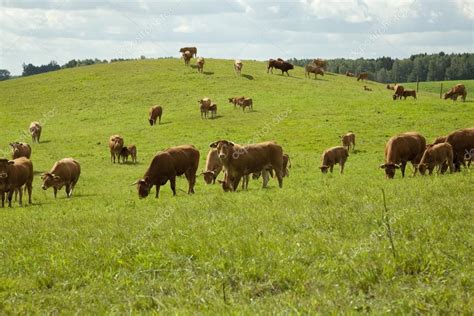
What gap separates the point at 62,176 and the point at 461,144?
16.7 meters

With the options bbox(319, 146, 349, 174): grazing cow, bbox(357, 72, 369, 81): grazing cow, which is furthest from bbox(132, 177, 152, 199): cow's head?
bbox(357, 72, 369, 81): grazing cow

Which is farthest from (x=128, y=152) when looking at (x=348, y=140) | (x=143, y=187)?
(x=143, y=187)

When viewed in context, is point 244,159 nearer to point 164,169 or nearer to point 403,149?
point 164,169

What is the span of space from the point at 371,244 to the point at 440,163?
14.8 meters

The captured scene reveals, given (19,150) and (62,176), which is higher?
(62,176)

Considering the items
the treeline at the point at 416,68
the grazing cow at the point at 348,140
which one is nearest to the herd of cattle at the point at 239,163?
the grazing cow at the point at 348,140

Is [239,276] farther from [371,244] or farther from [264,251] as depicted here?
[371,244]

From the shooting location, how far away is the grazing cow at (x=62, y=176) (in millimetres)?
24422

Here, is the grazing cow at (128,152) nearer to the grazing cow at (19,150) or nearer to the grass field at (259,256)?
the grazing cow at (19,150)

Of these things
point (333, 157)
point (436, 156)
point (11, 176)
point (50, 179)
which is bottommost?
point (50, 179)

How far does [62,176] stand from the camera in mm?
25031

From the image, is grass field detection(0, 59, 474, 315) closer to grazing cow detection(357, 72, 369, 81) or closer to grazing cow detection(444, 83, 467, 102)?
grazing cow detection(444, 83, 467, 102)

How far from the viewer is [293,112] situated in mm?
49406

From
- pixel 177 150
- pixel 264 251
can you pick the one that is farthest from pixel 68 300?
pixel 177 150
